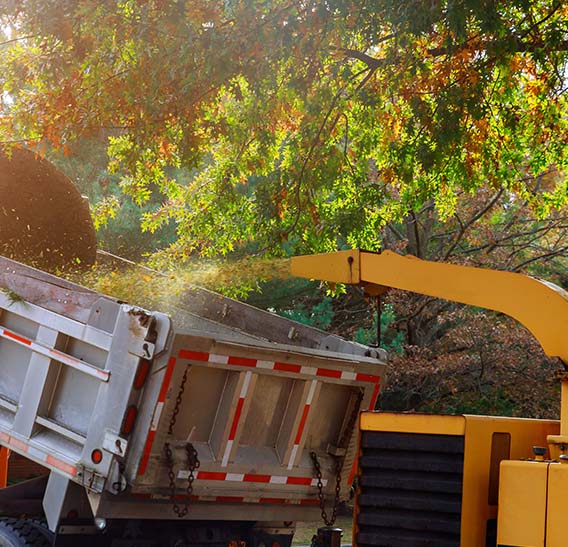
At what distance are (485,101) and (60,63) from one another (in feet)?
14.2

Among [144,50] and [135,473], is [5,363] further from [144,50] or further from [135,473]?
[144,50]

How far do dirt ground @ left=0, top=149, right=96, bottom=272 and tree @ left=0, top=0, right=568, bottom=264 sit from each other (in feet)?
4.20

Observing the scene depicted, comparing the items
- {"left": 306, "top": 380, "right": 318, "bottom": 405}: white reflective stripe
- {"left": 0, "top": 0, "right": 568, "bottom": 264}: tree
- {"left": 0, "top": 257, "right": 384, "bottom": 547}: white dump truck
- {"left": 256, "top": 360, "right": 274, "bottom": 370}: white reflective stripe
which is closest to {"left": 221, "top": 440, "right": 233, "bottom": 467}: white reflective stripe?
{"left": 0, "top": 257, "right": 384, "bottom": 547}: white dump truck

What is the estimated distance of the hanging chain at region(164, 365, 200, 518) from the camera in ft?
19.0

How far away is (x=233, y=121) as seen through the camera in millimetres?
11477

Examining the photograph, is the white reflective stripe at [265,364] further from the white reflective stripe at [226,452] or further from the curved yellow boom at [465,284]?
the curved yellow boom at [465,284]

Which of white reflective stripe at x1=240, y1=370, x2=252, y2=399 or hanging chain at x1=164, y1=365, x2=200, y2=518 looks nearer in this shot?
hanging chain at x1=164, y1=365, x2=200, y2=518

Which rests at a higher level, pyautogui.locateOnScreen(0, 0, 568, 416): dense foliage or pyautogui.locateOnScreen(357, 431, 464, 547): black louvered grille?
pyautogui.locateOnScreen(0, 0, 568, 416): dense foliage

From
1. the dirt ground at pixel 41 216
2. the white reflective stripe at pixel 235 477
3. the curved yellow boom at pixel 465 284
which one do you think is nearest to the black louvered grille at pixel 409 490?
the curved yellow boom at pixel 465 284

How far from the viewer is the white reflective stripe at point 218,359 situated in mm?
5895

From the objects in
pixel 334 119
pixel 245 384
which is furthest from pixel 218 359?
pixel 334 119

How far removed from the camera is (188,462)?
5.99m

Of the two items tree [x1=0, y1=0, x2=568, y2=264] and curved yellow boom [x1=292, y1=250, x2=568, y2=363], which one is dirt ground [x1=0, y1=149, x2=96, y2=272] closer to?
tree [x1=0, y1=0, x2=568, y2=264]

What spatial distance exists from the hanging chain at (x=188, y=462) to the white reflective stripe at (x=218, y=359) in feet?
0.51
